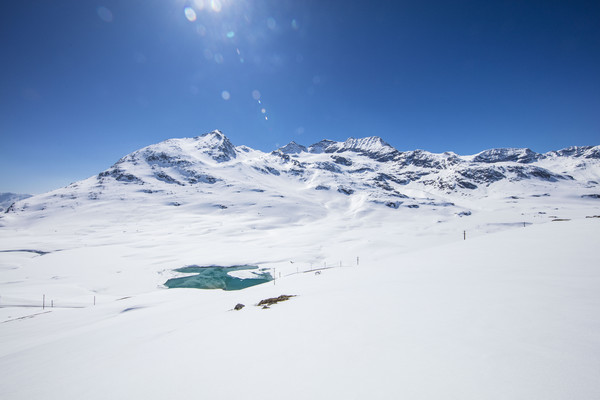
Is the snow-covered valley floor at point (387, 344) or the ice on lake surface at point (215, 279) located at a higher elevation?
the snow-covered valley floor at point (387, 344)

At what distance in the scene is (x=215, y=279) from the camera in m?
45.9

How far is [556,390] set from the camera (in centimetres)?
347

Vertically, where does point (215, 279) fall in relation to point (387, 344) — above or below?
below

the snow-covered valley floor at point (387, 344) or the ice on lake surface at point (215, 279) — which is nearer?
the snow-covered valley floor at point (387, 344)

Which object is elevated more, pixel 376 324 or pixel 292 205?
pixel 292 205

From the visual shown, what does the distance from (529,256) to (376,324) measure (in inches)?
504

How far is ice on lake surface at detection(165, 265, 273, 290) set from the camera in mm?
42469

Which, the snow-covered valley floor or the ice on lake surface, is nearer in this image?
the snow-covered valley floor

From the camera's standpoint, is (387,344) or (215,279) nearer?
(387,344)

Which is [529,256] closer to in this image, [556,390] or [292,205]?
[556,390]

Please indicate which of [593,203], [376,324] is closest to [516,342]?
[376,324]

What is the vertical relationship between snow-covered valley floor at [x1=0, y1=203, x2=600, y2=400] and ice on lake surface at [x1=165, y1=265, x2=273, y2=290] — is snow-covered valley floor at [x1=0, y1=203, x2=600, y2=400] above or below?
above

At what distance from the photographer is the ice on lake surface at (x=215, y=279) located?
42469 mm

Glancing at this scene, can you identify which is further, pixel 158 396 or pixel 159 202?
pixel 159 202
